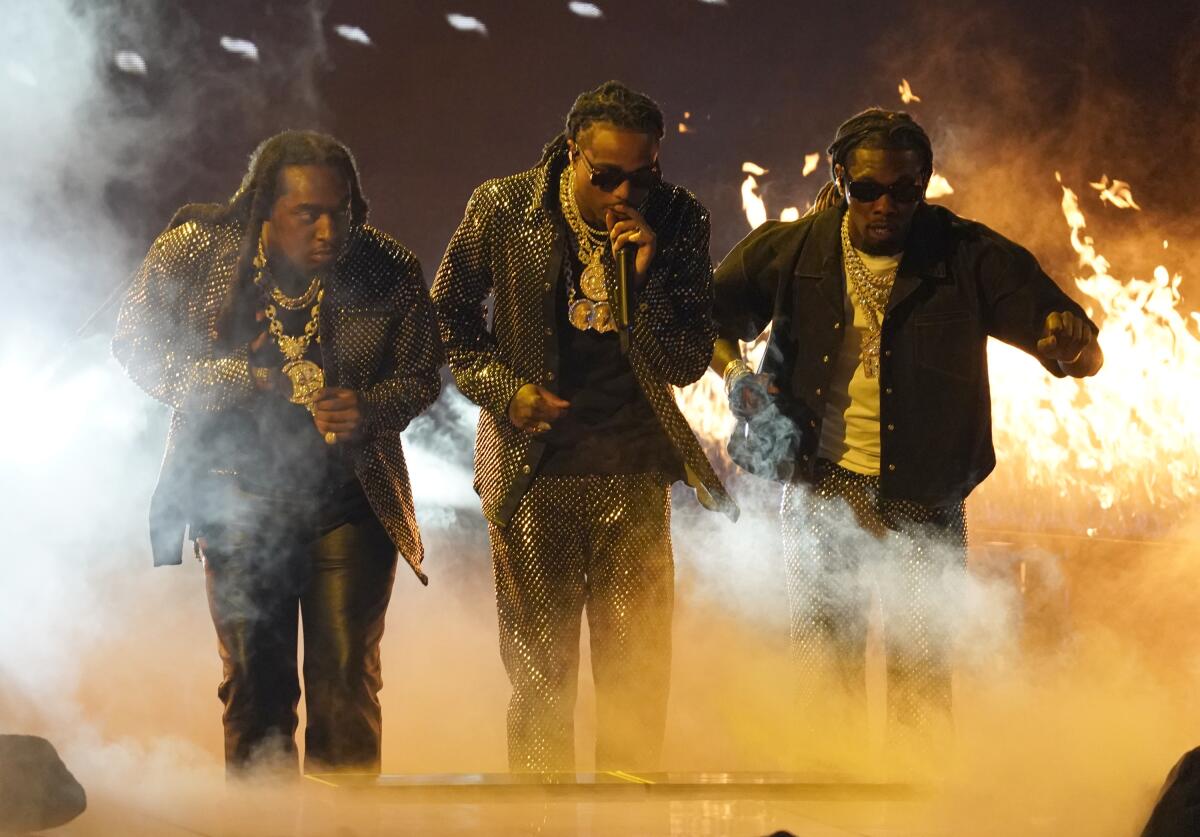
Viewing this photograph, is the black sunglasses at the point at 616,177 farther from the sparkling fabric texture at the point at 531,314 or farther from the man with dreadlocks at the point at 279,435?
the man with dreadlocks at the point at 279,435

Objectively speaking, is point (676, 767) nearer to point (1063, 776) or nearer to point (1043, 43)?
point (1063, 776)

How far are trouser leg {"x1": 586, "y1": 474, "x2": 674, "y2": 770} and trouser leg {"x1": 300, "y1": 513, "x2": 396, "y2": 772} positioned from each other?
519 mm

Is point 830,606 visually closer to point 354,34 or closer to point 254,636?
point 254,636

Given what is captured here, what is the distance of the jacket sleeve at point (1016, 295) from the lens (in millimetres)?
3834

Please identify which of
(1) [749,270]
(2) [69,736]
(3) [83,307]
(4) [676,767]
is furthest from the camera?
(3) [83,307]

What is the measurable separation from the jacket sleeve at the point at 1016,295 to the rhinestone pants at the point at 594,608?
3.13ft

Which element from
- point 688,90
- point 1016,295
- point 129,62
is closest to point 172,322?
point 1016,295

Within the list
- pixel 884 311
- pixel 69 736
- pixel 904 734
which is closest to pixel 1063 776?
pixel 904 734

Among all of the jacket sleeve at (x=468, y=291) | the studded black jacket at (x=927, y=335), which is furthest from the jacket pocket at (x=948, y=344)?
the jacket sleeve at (x=468, y=291)

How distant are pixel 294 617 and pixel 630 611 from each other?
0.80m

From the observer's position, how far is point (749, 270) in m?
4.12

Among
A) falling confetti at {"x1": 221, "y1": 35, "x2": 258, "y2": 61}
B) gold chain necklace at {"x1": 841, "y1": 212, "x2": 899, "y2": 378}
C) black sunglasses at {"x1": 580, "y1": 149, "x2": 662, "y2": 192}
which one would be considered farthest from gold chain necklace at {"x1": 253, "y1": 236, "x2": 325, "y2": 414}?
falling confetti at {"x1": 221, "y1": 35, "x2": 258, "y2": 61}

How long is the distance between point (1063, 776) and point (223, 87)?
3.93m

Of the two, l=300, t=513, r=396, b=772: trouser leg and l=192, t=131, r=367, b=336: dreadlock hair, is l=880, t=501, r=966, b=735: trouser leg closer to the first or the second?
l=300, t=513, r=396, b=772: trouser leg
